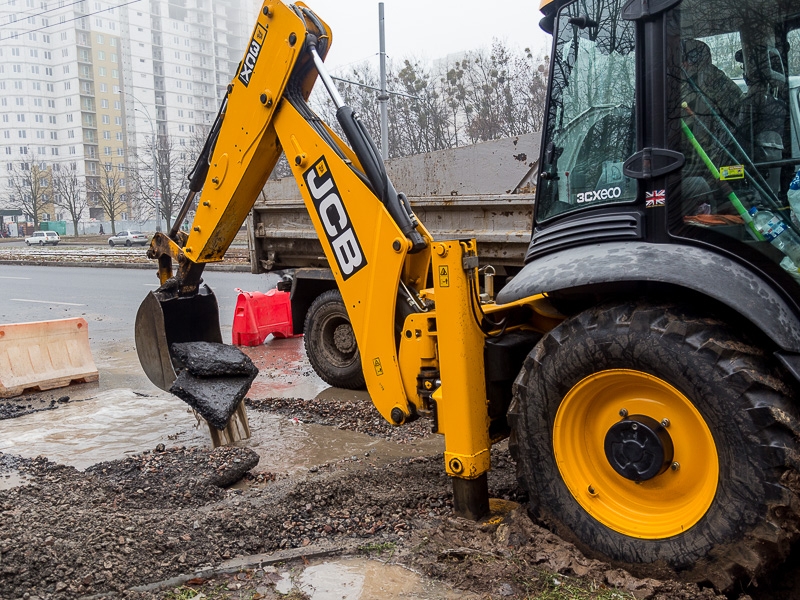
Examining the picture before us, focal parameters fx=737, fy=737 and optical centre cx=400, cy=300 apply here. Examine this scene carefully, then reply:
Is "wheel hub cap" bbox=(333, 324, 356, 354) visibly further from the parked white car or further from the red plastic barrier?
the parked white car

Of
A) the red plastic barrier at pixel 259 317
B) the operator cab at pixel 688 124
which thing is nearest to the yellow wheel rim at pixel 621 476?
the operator cab at pixel 688 124

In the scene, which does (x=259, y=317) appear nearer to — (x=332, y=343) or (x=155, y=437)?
(x=332, y=343)

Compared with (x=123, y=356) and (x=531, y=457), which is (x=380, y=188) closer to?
(x=531, y=457)

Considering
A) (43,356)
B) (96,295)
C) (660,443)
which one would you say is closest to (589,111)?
(660,443)

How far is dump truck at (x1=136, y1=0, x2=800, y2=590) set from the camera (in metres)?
2.75

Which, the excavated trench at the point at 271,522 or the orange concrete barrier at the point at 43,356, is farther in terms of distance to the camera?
the orange concrete barrier at the point at 43,356

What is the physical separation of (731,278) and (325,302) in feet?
16.7

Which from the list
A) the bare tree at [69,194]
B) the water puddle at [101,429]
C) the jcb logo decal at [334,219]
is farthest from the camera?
the bare tree at [69,194]

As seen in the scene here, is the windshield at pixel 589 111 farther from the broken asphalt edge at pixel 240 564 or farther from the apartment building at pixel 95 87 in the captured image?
the apartment building at pixel 95 87

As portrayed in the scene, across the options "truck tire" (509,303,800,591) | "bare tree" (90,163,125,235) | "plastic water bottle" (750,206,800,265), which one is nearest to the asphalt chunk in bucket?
"truck tire" (509,303,800,591)

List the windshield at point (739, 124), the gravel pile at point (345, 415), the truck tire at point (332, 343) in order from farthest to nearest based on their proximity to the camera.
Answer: the truck tire at point (332, 343) → the gravel pile at point (345, 415) → the windshield at point (739, 124)

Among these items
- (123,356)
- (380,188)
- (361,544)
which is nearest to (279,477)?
(361,544)

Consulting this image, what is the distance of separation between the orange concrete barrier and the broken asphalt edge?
4.91 meters

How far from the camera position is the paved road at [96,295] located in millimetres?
12099
